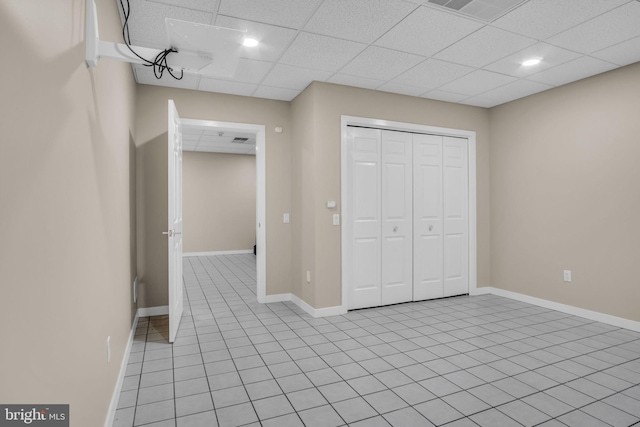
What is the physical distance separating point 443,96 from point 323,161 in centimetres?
192

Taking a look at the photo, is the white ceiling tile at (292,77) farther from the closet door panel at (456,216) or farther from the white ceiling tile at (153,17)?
the closet door panel at (456,216)

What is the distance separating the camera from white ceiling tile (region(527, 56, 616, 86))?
11.5 ft

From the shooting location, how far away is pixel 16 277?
0.89 m

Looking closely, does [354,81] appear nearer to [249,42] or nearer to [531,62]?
[249,42]

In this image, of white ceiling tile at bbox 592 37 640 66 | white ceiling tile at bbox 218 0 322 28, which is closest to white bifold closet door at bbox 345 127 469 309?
white ceiling tile at bbox 218 0 322 28

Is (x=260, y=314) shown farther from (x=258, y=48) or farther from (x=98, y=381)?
(x=258, y=48)

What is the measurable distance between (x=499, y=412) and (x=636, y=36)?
3.24 metres

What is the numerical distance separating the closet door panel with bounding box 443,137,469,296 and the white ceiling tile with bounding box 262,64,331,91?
2097 millimetres

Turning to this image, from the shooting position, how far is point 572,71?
3.74 metres

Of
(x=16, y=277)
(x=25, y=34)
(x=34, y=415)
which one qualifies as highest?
(x=25, y=34)

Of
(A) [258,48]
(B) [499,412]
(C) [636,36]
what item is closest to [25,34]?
(A) [258,48]

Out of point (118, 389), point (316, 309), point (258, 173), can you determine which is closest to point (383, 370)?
point (316, 309)

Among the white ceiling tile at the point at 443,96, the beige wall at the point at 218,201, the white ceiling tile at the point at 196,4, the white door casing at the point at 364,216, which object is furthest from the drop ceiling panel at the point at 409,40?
the beige wall at the point at 218,201

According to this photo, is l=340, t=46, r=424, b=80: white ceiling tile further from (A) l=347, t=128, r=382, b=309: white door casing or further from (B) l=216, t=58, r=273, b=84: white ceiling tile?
(B) l=216, t=58, r=273, b=84: white ceiling tile
